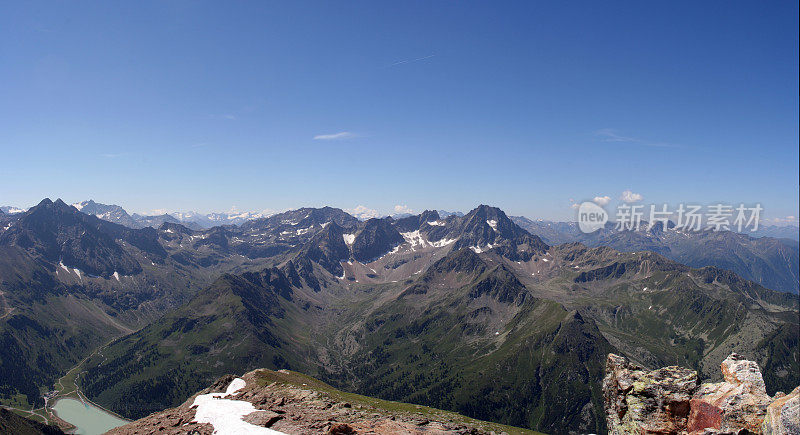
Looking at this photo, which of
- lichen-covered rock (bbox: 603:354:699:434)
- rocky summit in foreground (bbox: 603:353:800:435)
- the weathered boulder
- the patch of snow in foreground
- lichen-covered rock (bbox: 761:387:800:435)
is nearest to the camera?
lichen-covered rock (bbox: 761:387:800:435)

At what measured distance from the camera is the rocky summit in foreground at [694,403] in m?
18.5

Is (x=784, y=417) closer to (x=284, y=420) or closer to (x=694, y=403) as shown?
(x=694, y=403)

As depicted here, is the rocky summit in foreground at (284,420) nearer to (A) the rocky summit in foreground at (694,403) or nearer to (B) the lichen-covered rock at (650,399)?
(B) the lichen-covered rock at (650,399)

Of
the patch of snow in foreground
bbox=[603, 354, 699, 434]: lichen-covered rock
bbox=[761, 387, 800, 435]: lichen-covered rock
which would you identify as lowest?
the patch of snow in foreground

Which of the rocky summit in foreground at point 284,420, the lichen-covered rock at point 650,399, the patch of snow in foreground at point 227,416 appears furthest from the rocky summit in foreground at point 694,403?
the patch of snow in foreground at point 227,416

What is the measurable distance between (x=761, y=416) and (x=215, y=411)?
200ft

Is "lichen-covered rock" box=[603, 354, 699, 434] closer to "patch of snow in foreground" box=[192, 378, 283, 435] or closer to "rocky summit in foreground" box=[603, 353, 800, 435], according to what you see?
"rocky summit in foreground" box=[603, 353, 800, 435]

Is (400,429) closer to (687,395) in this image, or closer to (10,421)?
(687,395)

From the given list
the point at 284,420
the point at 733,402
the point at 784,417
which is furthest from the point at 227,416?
the point at 784,417

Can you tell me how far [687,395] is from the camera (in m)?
24.4

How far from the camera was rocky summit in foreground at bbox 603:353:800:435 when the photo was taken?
60.8 ft

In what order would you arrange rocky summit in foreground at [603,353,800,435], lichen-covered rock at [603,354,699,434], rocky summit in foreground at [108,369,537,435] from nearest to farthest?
rocky summit in foreground at [603,353,800,435], lichen-covered rock at [603,354,699,434], rocky summit in foreground at [108,369,537,435]

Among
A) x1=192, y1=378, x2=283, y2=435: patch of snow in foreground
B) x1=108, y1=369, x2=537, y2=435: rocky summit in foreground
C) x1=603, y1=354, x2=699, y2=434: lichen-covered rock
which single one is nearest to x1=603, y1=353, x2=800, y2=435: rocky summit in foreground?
x1=603, y1=354, x2=699, y2=434: lichen-covered rock

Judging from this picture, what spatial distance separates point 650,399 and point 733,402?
5018mm
